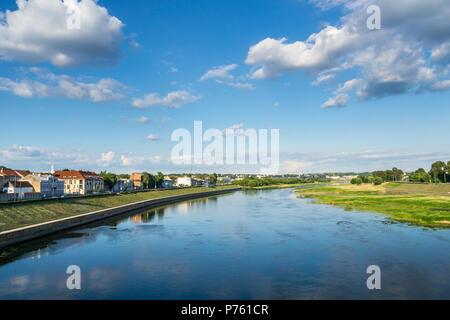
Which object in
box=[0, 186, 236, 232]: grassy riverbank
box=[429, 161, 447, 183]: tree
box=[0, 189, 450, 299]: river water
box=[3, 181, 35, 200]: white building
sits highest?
box=[429, 161, 447, 183]: tree

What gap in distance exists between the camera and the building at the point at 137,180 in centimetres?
15575

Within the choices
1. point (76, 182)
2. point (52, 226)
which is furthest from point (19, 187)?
point (52, 226)

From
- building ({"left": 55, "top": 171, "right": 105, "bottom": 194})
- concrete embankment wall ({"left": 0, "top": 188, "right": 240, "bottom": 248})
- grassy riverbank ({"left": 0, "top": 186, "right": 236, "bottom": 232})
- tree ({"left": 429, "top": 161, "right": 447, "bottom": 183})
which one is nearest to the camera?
concrete embankment wall ({"left": 0, "top": 188, "right": 240, "bottom": 248})

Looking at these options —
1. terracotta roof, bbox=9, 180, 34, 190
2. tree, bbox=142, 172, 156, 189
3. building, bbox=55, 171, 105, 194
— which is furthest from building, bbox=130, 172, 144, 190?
terracotta roof, bbox=9, 180, 34, 190

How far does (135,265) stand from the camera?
23.9 meters

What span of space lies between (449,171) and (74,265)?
137291mm

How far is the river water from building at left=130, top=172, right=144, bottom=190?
119m

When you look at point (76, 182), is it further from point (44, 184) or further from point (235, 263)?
point (235, 263)

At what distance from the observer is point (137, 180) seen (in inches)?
6284

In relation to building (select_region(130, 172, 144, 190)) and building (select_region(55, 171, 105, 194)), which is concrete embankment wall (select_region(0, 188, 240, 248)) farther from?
building (select_region(130, 172, 144, 190))

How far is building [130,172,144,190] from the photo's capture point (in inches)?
6132

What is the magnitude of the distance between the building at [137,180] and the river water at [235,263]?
4680 inches
